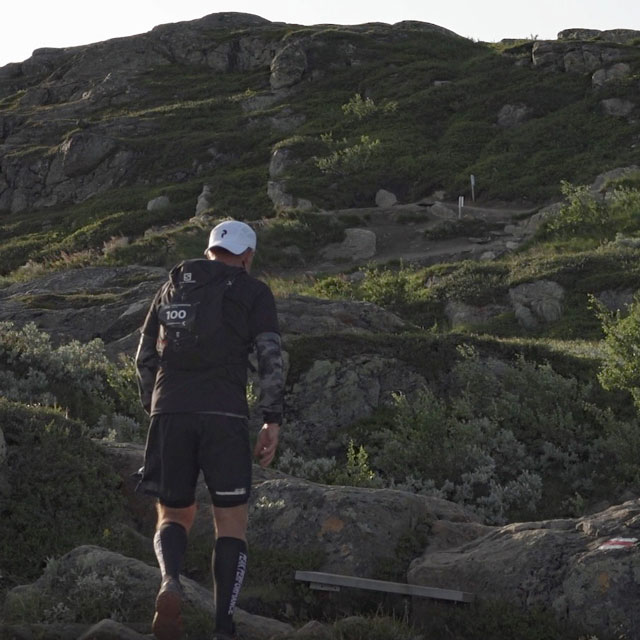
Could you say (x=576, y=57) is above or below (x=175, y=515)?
above

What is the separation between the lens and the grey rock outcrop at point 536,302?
21.9m

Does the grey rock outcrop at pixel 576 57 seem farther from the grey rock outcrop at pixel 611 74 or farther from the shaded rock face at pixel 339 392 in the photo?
the shaded rock face at pixel 339 392

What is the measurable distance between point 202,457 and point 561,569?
232 cm

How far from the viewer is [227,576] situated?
5625 mm

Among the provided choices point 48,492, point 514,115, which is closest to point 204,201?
point 514,115

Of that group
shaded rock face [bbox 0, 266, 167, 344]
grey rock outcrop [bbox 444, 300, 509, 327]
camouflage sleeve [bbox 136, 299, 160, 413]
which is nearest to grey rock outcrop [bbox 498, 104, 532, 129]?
grey rock outcrop [bbox 444, 300, 509, 327]

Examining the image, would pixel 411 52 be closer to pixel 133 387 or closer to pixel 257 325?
pixel 133 387

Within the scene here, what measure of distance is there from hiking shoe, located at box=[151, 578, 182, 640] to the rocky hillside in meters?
0.26

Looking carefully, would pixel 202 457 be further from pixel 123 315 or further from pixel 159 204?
pixel 159 204

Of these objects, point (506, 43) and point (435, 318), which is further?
point (506, 43)

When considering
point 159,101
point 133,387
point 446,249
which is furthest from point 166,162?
point 133,387

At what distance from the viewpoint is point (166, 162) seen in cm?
5359

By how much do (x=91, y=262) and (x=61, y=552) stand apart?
28.6 metres

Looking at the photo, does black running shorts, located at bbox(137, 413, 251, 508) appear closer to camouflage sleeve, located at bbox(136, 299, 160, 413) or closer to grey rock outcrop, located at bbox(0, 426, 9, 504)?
camouflage sleeve, located at bbox(136, 299, 160, 413)
